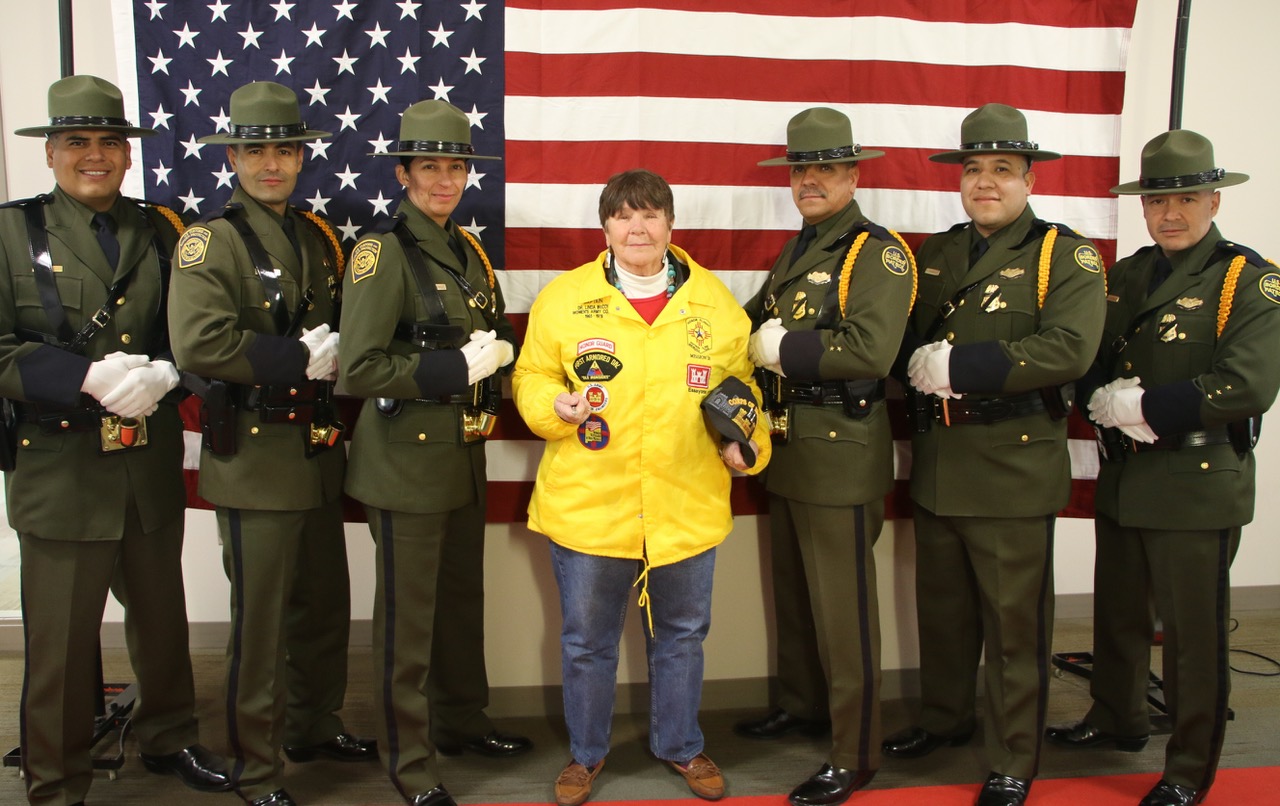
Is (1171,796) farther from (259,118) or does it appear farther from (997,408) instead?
(259,118)

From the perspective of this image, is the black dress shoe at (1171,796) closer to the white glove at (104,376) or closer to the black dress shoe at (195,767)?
the black dress shoe at (195,767)

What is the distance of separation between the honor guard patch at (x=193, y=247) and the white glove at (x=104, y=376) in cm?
32

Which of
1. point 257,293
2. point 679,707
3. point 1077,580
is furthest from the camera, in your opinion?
point 1077,580

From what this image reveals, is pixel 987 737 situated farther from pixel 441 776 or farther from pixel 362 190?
pixel 362 190

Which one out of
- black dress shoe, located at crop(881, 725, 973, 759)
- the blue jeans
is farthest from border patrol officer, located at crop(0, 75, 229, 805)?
black dress shoe, located at crop(881, 725, 973, 759)

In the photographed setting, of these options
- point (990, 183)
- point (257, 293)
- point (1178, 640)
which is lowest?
point (1178, 640)

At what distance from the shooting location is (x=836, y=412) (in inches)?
118

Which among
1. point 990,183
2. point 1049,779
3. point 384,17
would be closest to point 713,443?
point 990,183

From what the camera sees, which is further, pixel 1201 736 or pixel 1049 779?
pixel 1049 779

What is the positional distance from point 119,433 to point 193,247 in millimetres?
592

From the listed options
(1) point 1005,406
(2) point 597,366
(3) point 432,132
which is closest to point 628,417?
(2) point 597,366

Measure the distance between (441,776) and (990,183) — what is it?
8.53 feet

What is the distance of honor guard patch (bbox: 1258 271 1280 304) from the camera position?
2.82m

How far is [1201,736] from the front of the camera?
2.93 metres
